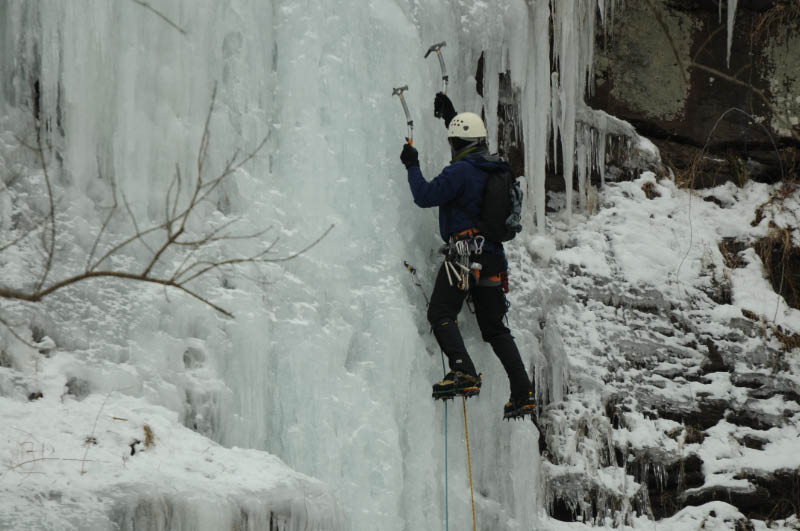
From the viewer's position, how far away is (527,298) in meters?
6.86

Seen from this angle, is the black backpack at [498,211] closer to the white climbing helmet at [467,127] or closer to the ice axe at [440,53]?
the white climbing helmet at [467,127]

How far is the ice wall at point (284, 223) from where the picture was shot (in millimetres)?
5309

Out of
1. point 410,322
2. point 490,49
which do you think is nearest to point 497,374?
point 410,322

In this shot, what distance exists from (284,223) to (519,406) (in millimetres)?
1668

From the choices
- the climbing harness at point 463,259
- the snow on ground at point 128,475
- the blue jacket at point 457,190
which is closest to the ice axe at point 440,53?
the blue jacket at point 457,190

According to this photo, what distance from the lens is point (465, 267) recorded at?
570 cm

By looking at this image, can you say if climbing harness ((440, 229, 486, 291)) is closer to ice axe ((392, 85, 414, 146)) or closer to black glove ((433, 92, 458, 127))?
ice axe ((392, 85, 414, 146))

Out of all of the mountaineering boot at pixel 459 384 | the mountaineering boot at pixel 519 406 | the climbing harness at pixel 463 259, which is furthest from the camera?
the mountaineering boot at pixel 519 406

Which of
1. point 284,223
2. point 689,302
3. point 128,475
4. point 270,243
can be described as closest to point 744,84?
point 689,302

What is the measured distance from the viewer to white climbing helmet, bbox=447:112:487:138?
590cm

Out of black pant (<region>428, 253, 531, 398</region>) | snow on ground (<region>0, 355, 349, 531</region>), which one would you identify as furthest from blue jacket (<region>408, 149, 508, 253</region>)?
snow on ground (<region>0, 355, 349, 531</region>)

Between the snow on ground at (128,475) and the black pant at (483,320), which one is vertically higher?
the black pant at (483,320)

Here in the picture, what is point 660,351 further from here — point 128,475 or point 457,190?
point 128,475

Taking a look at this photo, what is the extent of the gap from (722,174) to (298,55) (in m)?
3.78
